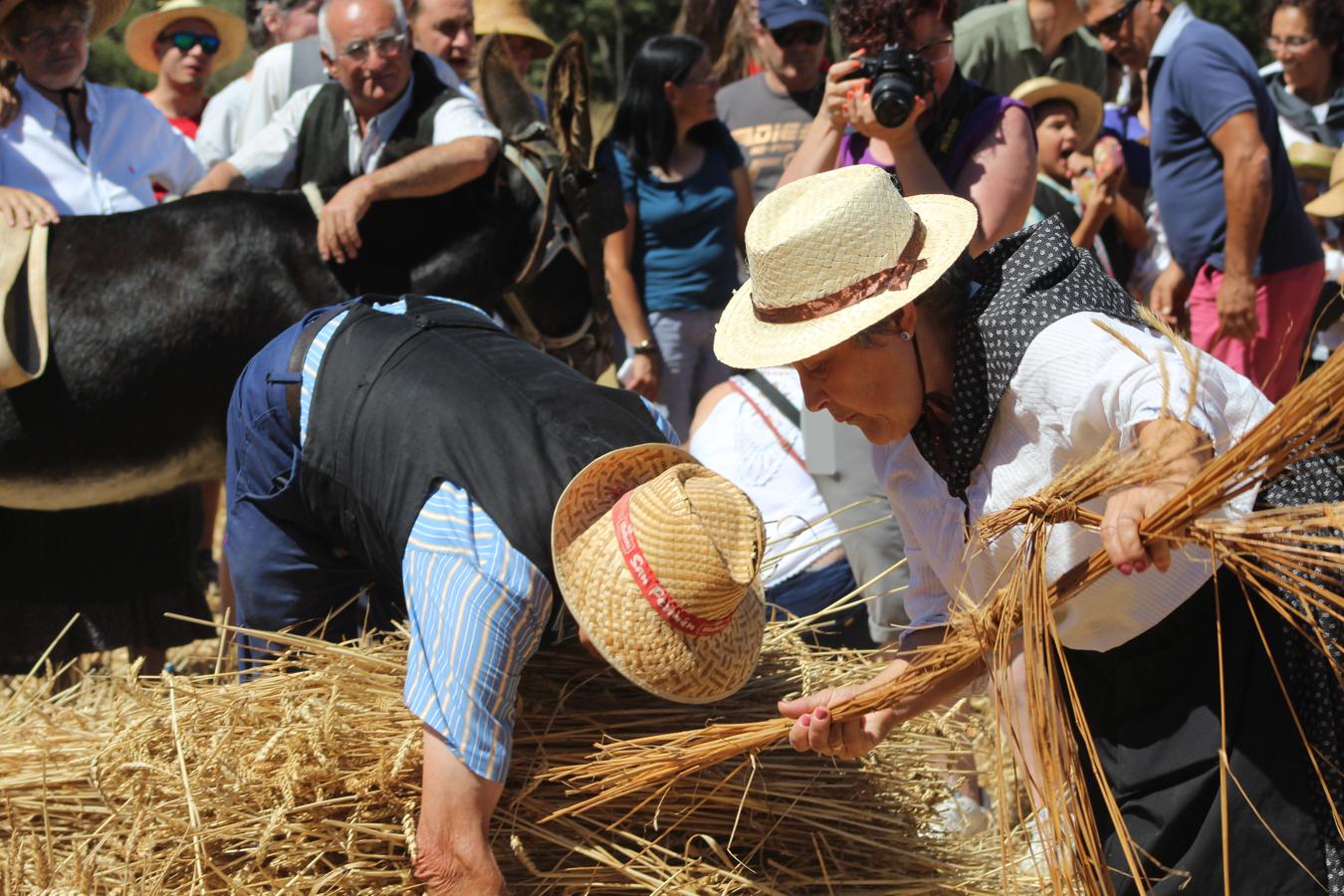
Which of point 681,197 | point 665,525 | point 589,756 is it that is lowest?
point 681,197

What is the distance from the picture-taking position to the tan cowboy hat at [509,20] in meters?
5.79

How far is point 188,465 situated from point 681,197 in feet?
6.41

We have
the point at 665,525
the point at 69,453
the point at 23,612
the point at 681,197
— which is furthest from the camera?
the point at 681,197

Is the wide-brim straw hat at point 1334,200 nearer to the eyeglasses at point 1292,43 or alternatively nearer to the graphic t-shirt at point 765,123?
the eyeglasses at point 1292,43

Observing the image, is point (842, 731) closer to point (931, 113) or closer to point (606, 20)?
point (931, 113)

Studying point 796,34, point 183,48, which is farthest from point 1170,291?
point 183,48

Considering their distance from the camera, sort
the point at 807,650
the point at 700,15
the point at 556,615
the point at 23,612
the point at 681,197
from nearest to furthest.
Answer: the point at 556,615 → the point at 807,650 → the point at 23,612 → the point at 681,197 → the point at 700,15

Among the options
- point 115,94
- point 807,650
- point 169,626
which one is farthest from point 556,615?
point 115,94

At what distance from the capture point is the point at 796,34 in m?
5.14

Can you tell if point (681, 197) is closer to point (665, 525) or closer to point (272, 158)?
point (272, 158)

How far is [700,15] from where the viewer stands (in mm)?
6488

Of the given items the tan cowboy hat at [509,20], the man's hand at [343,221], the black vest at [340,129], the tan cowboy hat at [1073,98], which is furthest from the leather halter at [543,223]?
the tan cowboy hat at [1073,98]

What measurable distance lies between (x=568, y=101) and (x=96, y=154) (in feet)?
4.47

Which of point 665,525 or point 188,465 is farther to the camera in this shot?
point 188,465
